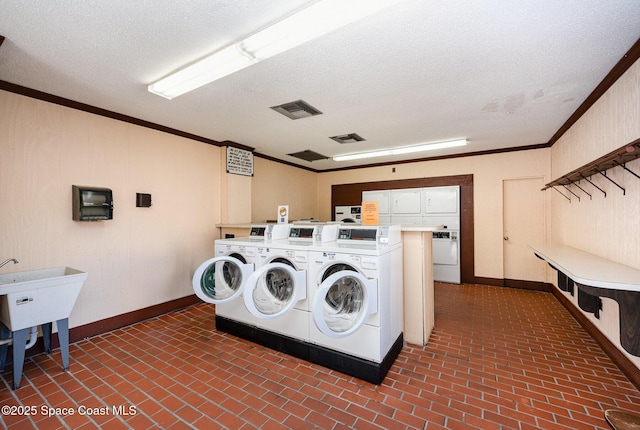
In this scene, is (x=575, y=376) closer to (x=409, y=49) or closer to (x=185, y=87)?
(x=409, y=49)

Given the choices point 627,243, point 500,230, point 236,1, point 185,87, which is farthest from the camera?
point 500,230

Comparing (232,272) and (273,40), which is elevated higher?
(273,40)

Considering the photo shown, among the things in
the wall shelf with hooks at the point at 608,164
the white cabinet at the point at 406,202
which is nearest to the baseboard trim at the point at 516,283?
the white cabinet at the point at 406,202

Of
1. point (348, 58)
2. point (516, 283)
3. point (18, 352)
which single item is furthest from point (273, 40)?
point (516, 283)

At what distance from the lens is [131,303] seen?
3688 millimetres

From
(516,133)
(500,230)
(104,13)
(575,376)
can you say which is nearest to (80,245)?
(104,13)

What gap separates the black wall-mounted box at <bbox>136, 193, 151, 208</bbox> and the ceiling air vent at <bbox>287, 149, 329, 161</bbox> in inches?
116

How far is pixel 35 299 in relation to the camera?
234cm

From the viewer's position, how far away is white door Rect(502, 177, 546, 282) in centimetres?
520

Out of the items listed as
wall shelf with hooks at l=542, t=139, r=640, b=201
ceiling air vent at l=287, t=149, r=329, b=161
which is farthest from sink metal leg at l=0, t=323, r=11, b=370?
wall shelf with hooks at l=542, t=139, r=640, b=201

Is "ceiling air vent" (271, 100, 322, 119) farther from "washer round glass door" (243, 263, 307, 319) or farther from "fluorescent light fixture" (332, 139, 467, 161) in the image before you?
"fluorescent light fixture" (332, 139, 467, 161)

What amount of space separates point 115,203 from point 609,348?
587cm

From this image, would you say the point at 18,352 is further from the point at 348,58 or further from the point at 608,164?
the point at 608,164

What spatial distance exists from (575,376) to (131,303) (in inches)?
199
